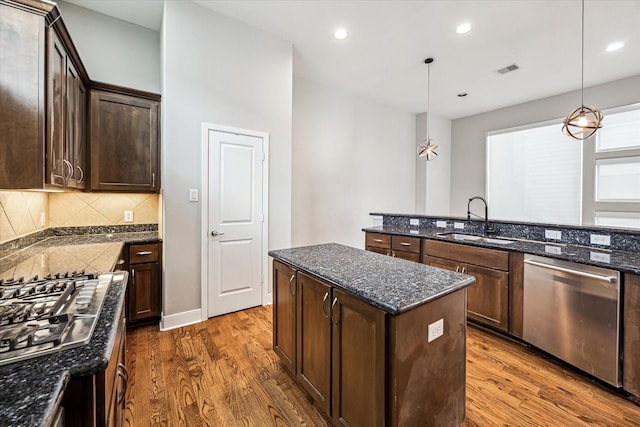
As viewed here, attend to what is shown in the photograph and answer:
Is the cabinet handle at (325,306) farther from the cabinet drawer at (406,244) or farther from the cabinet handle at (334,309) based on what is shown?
the cabinet drawer at (406,244)

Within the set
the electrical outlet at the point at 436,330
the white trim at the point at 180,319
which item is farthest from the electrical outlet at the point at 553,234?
the white trim at the point at 180,319

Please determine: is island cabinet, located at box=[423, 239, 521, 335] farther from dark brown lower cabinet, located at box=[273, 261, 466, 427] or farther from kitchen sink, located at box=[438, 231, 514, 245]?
dark brown lower cabinet, located at box=[273, 261, 466, 427]

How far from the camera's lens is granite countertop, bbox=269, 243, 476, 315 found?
4.09ft

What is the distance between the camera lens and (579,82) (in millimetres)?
4469

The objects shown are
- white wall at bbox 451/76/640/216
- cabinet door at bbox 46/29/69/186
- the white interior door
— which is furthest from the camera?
white wall at bbox 451/76/640/216

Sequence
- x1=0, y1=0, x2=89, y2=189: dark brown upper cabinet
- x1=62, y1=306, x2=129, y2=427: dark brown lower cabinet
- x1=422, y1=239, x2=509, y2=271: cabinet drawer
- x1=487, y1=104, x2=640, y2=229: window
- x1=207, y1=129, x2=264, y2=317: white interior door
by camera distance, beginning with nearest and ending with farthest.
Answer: x1=62, y1=306, x2=129, y2=427: dark brown lower cabinet, x1=0, y1=0, x2=89, y2=189: dark brown upper cabinet, x1=422, y1=239, x2=509, y2=271: cabinet drawer, x1=207, y1=129, x2=264, y2=317: white interior door, x1=487, y1=104, x2=640, y2=229: window

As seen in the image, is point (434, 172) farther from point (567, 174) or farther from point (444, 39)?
point (444, 39)

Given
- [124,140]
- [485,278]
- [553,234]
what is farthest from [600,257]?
[124,140]

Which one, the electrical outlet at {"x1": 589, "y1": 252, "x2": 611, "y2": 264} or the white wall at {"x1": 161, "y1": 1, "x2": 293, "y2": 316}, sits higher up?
the white wall at {"x1": 161, "y1": 1, "x2": 293, "y2": 316}

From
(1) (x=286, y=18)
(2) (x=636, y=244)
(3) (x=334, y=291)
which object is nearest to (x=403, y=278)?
(3) (x=334, y=291)

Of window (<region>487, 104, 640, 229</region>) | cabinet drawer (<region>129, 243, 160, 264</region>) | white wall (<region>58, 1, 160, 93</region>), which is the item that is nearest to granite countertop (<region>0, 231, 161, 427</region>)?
cabinet drawer (<region>129, 243, 160, 264</region>)

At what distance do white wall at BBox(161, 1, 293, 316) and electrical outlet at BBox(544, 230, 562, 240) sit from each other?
10.5 ft

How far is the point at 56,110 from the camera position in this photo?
71.8 inches

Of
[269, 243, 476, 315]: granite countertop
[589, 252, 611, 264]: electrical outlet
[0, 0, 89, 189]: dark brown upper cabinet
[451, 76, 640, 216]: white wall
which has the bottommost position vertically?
[269, 243, 476, 315]: granite countertop
